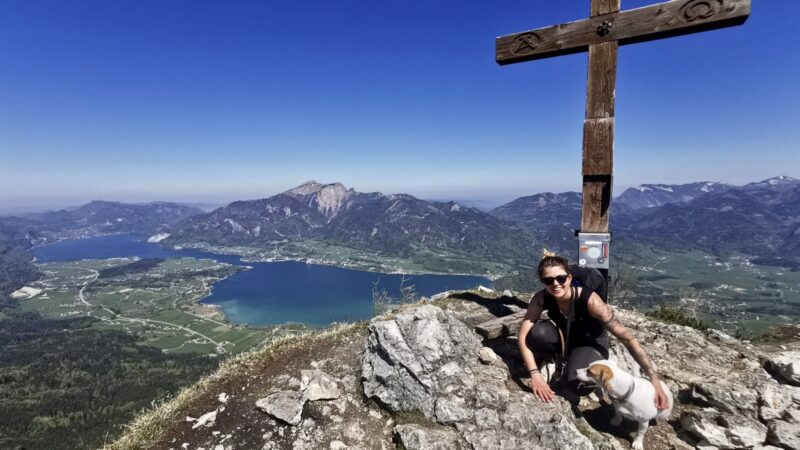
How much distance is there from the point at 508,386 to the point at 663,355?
390 centimetres

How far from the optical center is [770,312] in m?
114

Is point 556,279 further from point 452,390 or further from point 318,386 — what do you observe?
point 318,386

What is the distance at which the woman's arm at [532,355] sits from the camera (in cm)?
478

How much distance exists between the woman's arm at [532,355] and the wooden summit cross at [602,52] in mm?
1446

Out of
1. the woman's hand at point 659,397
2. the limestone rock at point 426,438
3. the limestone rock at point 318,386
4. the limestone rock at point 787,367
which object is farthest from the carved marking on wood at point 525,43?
the limestone rock at point 787,367

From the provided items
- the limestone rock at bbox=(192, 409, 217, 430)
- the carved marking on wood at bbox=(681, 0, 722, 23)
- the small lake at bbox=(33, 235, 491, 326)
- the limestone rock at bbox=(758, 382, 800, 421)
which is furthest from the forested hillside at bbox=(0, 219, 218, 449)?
the carved marking on wood at bbox=(681, 0, 722, 23)

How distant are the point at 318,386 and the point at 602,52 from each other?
6783 millimetres

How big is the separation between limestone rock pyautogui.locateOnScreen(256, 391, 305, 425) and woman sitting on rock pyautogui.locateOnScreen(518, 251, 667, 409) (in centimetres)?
326

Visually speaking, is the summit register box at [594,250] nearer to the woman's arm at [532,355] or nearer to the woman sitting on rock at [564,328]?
the woman sitting on rock at [564,328]

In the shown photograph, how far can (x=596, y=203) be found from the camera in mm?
5477

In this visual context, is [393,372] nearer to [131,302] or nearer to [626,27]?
[626,27]

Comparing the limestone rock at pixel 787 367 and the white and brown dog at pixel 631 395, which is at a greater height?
the white and brown dog at pixel 631 395

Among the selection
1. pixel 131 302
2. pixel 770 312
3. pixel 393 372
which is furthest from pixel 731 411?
pixel 131 302

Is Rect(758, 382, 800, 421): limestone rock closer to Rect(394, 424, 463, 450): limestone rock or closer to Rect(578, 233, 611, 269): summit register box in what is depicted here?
Rect(578, 233, 611, 269): summit register box
